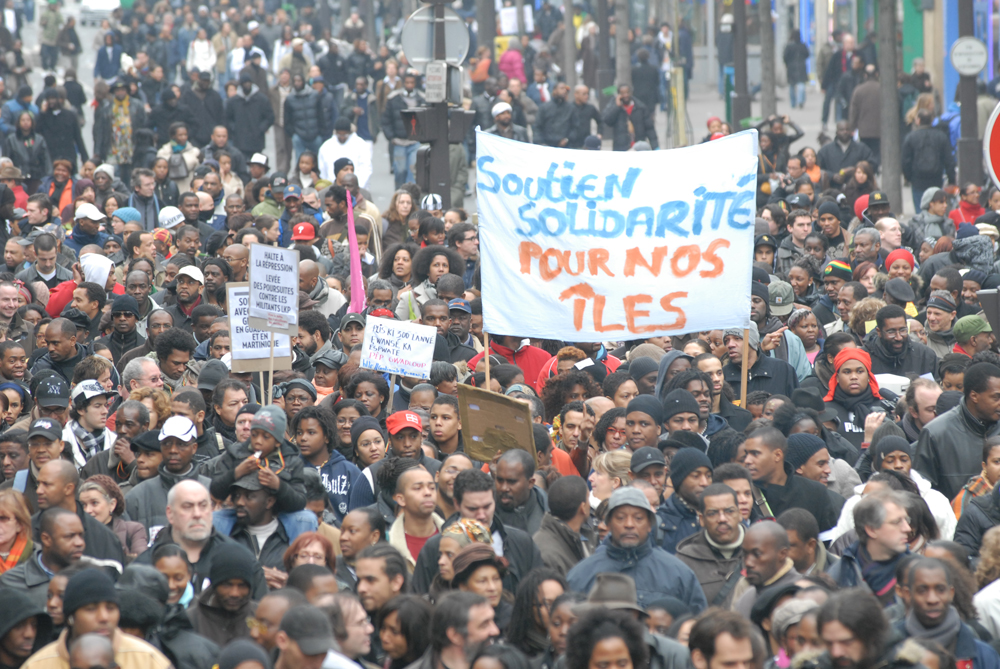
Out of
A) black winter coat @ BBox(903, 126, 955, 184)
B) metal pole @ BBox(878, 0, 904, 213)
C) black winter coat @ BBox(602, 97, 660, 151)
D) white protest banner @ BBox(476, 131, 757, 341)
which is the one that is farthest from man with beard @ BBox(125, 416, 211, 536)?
black winter coat @ BBox(602, 97, 660, 151)

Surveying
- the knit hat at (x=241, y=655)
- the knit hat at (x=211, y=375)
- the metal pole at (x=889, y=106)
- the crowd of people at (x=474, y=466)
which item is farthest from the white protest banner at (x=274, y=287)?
the metal pole at (x=889, y=106)

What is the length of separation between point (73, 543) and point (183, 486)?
1.80ft

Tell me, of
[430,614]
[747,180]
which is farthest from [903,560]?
[747,180]

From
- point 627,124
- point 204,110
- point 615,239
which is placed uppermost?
point 204,110

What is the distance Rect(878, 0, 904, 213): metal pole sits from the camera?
21.2 meters

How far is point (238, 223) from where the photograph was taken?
15.6 meters

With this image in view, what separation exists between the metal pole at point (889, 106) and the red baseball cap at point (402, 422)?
13936mm

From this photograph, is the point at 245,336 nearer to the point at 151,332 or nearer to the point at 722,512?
the point at 151,332

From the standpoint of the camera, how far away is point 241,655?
18.1ft

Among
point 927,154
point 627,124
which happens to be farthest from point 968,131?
point 627,124

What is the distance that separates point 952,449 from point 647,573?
2673 millimetres

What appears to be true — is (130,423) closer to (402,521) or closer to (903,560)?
(402,521)

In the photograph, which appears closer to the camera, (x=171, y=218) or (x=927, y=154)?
(x=171, y=218)

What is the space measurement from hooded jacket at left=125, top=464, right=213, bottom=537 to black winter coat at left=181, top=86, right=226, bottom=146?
16404 mm
